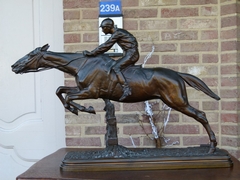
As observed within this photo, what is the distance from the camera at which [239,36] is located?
1777mm

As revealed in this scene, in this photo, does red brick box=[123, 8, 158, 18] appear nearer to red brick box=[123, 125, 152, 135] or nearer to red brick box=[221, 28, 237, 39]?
red brick box=[221, 28, 237, 39]

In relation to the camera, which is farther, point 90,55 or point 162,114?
point 162,114

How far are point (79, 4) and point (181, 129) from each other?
0.88 m

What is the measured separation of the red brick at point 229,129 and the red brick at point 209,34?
0.48 metres

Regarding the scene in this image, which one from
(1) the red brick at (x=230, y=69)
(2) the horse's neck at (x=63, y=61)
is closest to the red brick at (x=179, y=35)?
(1) the red brick at (x=230, y=69)

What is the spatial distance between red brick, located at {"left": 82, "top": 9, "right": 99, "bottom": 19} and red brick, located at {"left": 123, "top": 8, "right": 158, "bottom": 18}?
6.0 inches

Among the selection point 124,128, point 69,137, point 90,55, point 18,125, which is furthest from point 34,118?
point 90,55

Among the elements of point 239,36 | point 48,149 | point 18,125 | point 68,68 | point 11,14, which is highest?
point 11,14

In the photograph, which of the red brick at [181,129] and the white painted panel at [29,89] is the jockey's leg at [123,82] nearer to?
the red brick at [181,129]

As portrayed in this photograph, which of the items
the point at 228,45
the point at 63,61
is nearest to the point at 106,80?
the point at 63,61

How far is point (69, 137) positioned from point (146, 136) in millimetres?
425

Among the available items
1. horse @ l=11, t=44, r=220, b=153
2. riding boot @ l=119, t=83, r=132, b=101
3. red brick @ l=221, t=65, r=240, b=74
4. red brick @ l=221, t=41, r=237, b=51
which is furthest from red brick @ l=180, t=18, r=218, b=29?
riding boot @ l=119, t=83, r=132, b=101

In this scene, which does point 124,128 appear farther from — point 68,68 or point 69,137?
point 68,68

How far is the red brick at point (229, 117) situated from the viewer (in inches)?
69.3
